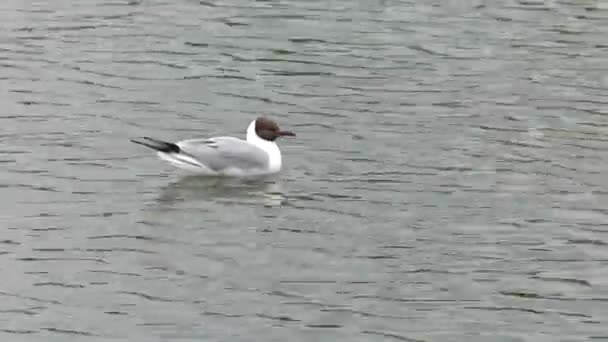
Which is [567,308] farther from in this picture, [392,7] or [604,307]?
[392,7]

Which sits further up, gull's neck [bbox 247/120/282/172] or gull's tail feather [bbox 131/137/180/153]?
gull's tail feather [bbox 131/137/180/153]

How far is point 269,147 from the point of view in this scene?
1892 centimetres

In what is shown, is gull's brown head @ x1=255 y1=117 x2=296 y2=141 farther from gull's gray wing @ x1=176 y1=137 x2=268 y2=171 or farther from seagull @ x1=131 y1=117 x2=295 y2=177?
gull's gray wing @ x1=176 y1=137 x2=268 y2=171

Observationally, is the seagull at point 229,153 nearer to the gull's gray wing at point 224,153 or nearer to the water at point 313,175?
the gull's gray wing at point 224,153

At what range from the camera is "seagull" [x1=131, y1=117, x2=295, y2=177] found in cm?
1828

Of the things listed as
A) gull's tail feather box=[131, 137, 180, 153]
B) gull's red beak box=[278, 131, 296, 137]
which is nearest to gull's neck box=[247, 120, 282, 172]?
gull's red beak box=[278, 131, 296, 137]

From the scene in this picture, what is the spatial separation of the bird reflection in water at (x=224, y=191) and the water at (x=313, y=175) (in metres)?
0.05

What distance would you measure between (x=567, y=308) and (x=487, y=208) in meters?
2.98

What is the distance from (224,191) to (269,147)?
3.50 feet

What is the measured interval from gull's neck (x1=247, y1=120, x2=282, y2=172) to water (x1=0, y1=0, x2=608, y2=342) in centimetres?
36

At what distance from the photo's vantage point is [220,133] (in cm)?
Answer: 2008

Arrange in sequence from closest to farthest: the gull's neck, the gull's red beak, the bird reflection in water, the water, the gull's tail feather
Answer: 1. the water
2. the bird reflection in water
3. the gull's tail feather
4. the gull's neck
5. the gull's red beak

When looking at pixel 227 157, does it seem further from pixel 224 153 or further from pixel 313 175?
pixel 313 175

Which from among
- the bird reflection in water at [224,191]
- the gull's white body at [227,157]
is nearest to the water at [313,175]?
the bird reflection in water at [224,191]
